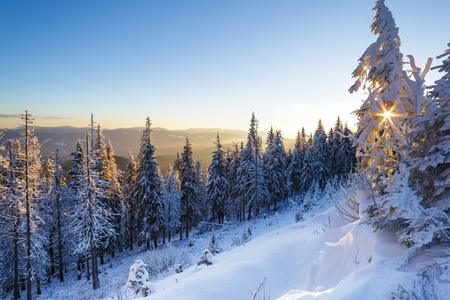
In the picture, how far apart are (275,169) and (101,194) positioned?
2480 centimetres

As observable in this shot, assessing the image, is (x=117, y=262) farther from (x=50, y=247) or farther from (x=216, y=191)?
(x=216, y=191)

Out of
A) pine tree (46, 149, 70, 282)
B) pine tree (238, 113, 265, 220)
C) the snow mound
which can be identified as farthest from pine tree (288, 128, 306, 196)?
the snow mound

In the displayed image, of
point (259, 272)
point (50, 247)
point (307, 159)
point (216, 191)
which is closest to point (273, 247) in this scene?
point (259, 272)

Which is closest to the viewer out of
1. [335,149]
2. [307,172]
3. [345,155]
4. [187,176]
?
[187,176]

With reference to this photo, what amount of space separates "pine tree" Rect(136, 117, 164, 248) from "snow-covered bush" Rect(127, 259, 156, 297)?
1679cm

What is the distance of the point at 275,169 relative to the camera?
34.3 metres

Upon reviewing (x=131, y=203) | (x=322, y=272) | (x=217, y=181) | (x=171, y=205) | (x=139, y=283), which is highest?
(x=322, y=272)

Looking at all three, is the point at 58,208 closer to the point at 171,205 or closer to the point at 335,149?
the point at 171,205

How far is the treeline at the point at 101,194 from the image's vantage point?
16.7 meters

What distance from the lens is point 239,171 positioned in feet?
111

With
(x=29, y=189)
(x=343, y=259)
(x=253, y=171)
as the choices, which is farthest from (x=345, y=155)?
(x=29, y=189)

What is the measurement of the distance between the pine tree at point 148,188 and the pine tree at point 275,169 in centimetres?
1732

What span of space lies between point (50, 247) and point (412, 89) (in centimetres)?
3312

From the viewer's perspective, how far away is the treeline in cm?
1667
